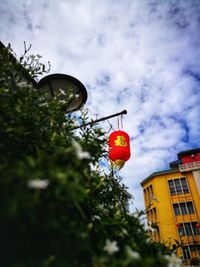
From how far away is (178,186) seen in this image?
2561cm

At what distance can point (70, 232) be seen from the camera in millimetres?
1253

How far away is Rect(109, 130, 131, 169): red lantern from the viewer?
21.4ft

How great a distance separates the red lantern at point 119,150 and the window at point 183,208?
68.2 ft

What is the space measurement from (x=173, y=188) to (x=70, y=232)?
26622mm

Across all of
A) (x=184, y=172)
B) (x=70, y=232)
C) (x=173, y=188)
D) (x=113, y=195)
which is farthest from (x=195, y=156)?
(x=70, y=232)

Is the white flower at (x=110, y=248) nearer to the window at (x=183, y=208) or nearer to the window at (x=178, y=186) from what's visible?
the window at (x=183, y=208)

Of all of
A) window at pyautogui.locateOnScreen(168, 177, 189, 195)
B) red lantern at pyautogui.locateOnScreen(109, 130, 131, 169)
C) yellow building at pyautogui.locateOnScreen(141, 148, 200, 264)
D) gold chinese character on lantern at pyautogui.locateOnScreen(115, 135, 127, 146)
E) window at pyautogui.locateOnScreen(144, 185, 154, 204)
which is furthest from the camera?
window at pyautogui.locateOnScreen(144, 185, 154, 204)

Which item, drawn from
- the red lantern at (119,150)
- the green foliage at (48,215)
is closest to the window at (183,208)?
the red lantern at (119,150)

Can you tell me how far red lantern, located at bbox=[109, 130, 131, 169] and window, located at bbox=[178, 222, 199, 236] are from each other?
67.7ft

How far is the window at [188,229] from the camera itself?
75.6ft

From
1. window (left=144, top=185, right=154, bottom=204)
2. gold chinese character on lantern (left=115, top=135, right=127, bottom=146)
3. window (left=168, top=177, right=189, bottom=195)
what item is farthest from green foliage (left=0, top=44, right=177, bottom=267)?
window (left=144, top=185, right=154, bottom=204)

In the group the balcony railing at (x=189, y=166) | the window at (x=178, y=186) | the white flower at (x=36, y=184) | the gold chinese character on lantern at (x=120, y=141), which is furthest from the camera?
the balcony railing at (x=189, y=166)

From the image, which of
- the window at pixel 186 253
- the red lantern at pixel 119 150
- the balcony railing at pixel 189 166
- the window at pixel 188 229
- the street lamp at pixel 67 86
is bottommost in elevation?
the street lamp at pixel 67 86

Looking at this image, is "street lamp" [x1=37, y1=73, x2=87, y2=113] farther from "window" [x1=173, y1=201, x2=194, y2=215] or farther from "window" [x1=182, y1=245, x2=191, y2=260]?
"window" [x1=173, y1=201, x2=194, y2=215]
